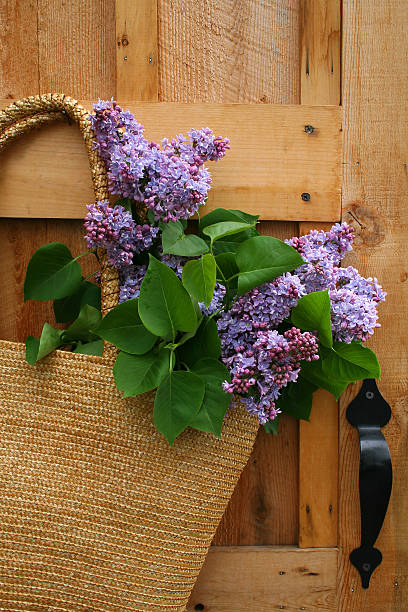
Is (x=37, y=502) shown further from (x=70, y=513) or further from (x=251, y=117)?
(x=251, y=117)

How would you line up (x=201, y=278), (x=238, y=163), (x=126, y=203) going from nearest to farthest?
1. (x=201, y=278)
2. (x=126, y=203)
3. (x=238, y=163)

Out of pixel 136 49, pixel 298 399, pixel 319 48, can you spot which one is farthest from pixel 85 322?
pixel 319 48

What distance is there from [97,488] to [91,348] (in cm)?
20

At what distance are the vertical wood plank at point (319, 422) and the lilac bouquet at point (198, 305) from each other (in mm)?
156

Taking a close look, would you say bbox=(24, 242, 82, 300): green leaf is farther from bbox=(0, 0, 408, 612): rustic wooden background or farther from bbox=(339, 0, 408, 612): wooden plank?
bbox=(339, 0, 408, 612): wooden plank

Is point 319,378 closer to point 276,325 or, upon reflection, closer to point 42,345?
point 276,325

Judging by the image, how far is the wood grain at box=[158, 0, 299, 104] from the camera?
2.70 feet

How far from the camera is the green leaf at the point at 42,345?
676 mm

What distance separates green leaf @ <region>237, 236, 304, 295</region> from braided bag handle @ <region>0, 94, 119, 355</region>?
0.64 feet

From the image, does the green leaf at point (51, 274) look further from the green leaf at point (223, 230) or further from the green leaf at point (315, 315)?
the green leaf at point (315, 315)

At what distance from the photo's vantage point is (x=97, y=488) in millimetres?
674

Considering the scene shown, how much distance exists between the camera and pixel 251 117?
31.9 inches

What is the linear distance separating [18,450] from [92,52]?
66 centimetres

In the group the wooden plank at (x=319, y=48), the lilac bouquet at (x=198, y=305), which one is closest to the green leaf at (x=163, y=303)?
the lilac bouquet at (x=198, y=305)
